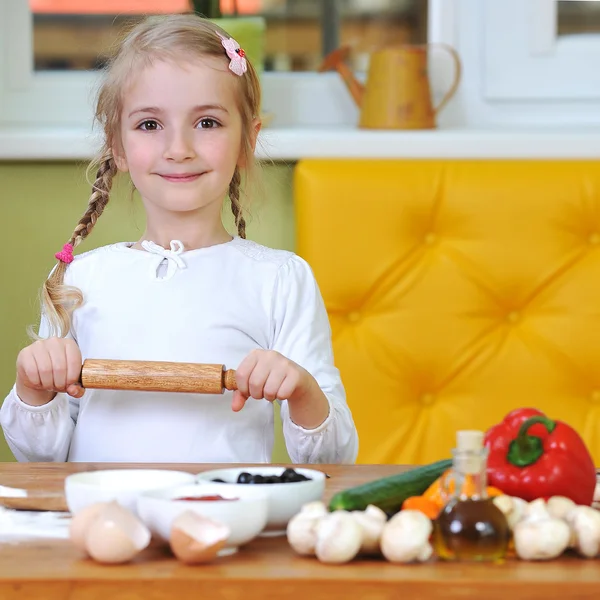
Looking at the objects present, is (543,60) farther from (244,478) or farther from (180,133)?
(244,478)

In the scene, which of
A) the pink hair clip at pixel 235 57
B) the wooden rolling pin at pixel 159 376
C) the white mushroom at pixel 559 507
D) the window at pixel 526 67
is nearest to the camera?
the white mushroom at pixel 559 507

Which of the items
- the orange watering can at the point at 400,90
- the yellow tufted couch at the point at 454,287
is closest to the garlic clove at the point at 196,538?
the yellow tufted couch at the point at 454,287

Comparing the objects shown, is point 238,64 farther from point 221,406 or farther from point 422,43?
point 422,43

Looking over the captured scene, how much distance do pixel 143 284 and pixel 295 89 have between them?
726 millimetres

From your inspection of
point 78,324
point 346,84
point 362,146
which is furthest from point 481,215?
point 78,324

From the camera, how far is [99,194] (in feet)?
4.73

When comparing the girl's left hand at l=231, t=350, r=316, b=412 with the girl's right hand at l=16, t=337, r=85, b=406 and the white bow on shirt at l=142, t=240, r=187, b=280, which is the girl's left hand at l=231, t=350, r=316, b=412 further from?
the white bow on shirt at l=142, t=240, r=187, b=280

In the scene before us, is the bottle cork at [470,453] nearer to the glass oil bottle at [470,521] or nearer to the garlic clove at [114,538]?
the glass oil bottle at [470,521]

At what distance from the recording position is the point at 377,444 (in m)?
1.73

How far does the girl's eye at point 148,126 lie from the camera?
1.33 meters

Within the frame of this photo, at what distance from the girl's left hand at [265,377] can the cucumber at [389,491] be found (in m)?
0.26

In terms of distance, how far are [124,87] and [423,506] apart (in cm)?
81

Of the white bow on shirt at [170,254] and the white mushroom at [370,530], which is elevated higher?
the white bow on shirt at [170,254]

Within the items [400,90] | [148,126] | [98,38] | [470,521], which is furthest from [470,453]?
[98,38]
